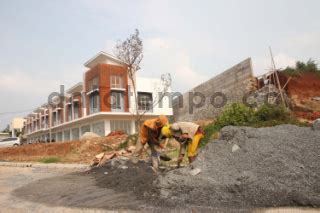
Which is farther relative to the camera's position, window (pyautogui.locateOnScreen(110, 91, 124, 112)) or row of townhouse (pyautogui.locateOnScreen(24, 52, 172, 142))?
window (pyautogui.locateOnScreen(110, 91, 124, 112))

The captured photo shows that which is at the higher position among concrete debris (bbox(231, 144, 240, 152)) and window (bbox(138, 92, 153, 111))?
window (bbox(138, 92, 153, 111))

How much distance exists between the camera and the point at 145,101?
32.8m

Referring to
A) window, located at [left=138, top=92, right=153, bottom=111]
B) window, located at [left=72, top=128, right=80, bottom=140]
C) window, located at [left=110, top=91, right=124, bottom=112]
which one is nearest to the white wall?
window, located at [left=138, top=92, right=153, bottom=111]

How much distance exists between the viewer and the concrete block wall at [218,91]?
19.6m

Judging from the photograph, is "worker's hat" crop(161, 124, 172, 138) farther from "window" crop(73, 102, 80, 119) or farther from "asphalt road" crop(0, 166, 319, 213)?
"window" crop(73, 102, 80, 119)

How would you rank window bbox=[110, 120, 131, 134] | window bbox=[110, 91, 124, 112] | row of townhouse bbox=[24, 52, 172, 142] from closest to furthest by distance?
row of townhouse bbox=[24, 52, 172, 142]
window bbox=[110, 91, 124, 112]
window bbox=[110, 120, 131, 134]

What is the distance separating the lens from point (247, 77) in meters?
19.3

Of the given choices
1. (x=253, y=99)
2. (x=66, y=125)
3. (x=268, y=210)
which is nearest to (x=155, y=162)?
(x=268, y=210)

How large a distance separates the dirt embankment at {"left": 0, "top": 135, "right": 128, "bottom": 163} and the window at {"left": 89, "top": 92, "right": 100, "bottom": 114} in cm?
863

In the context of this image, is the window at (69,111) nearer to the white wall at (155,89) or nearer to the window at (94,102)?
the window at (94,102)

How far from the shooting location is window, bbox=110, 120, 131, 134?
3023 cm

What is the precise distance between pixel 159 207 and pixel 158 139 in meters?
3.36

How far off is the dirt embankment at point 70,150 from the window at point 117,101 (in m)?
9.13

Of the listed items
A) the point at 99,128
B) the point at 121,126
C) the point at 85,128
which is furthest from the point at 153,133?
the point at 85,128
